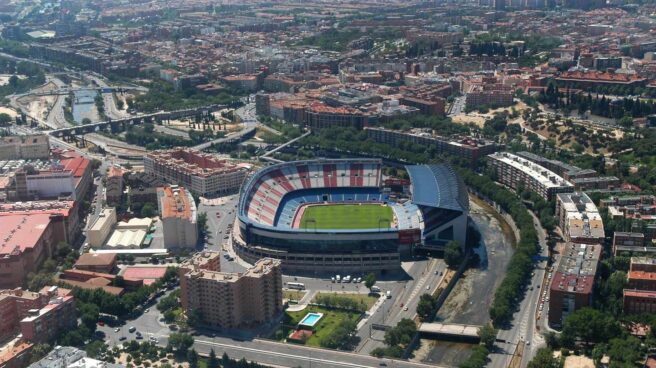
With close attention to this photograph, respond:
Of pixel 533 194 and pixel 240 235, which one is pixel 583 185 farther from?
pixel 240 235

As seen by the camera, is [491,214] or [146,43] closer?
[491,214]

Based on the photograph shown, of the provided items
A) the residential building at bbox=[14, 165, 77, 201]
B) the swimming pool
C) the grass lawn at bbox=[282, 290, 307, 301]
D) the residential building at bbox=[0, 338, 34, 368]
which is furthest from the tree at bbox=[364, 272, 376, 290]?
the residential building at bbox=[14, 165, 77, 201]

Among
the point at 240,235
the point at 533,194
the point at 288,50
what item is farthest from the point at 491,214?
the point at 288,50

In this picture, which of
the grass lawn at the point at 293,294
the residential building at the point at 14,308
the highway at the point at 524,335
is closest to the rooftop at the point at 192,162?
the grass lawn at the point at 293,294

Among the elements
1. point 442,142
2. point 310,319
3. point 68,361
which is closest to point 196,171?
point 442,142

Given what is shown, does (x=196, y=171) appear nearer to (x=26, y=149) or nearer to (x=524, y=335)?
(x=26, y=149)

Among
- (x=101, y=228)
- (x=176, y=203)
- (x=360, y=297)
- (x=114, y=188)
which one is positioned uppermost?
(x=176, y=203)
